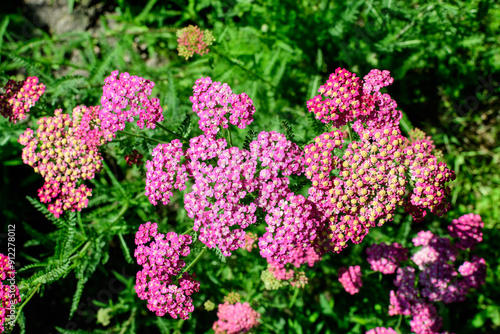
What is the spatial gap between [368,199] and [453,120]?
360 centimetres

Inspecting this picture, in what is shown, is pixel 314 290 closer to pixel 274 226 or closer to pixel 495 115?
pixel 274 226

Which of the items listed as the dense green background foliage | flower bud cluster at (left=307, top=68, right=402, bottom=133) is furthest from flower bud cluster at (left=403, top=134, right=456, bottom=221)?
the dense green background foliage

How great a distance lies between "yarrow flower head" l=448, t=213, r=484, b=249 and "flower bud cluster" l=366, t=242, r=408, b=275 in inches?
26.3

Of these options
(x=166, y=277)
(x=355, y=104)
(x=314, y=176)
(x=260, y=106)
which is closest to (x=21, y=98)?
(x=166, y=277)

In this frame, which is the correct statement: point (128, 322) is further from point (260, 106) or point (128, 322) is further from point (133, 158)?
point (260, 106)

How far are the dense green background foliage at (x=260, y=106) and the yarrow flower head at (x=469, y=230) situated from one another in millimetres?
574

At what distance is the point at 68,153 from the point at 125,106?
695mm

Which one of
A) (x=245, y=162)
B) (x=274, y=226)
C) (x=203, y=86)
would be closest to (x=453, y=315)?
(x=274, y=226)

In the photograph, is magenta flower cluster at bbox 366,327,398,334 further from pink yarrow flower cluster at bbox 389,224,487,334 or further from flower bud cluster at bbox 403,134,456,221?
flower bud cluster at bbox 403,134,456,221

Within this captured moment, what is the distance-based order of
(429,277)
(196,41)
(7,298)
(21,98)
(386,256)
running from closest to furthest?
(7,298) → (21,98) → (196,41) → (386,256) → (429,277)

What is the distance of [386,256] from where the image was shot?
4.34 m

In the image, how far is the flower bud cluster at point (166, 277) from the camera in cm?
329

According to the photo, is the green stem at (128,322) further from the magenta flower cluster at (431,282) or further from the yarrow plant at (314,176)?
the magenta flower cluster at (431,282)

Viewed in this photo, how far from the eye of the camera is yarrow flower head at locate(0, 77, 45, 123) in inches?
144
